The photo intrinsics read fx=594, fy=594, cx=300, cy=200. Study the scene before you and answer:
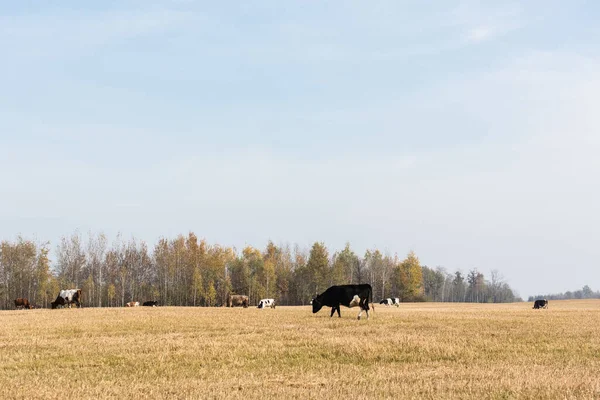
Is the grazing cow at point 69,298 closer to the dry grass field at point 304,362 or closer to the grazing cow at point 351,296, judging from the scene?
the dry grass field at point 304,362

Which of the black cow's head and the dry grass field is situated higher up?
the black cow's head

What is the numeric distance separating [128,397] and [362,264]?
137215 mm

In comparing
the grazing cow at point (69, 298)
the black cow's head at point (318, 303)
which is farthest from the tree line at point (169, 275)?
the black cow's head at point (318, 303)

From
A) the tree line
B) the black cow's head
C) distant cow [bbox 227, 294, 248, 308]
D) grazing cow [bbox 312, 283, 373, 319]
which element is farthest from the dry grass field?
the tree line

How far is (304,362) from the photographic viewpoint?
1734 centimetres

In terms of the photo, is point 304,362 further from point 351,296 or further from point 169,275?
point 169,275

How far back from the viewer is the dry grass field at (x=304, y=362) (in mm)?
12600

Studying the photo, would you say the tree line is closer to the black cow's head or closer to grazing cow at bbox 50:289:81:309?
grazing cow at bbox 50:289:81:309

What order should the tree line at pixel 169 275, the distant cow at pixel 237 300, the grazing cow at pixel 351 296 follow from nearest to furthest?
1. the grazing cow at pixel 351 296
2. the distant cow at pixel 237 300
3. the tree line at pixel 169 275

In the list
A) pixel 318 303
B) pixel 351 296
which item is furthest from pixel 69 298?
pixel 351 296

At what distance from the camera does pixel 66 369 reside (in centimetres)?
1625

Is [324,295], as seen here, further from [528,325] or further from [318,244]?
[318,244]

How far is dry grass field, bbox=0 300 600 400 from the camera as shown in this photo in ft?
41.3

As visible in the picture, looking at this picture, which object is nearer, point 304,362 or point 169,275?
point 304,362
